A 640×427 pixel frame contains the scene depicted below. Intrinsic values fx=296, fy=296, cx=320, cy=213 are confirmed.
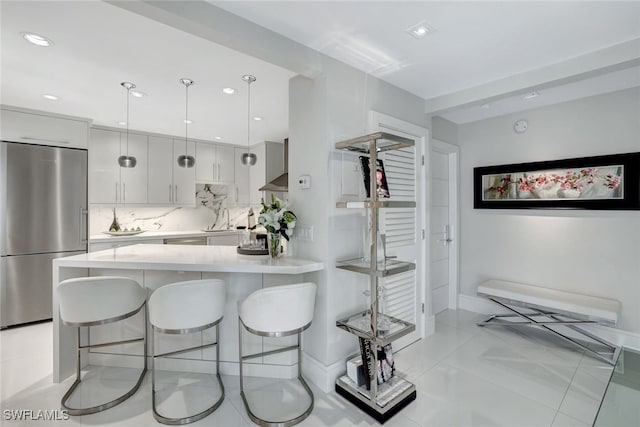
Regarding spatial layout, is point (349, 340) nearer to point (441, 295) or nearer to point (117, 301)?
point (117, 301)

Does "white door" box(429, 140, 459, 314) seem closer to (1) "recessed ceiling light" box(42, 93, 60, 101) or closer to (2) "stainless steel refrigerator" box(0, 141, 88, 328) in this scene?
(1) "recessed ceiling light" box(42, 93, 60, 101)

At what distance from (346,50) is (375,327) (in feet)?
6.52

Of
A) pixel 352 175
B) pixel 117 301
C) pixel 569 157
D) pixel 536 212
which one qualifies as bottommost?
pixel 117 301

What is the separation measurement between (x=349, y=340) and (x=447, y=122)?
293 centimetres

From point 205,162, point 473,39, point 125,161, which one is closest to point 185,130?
point 205,162

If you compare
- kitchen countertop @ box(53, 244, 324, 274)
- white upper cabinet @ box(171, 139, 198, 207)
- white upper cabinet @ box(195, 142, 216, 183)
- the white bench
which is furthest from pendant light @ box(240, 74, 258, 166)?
the white bench

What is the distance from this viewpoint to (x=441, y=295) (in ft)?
13.0

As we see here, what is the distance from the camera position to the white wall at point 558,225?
110 inches

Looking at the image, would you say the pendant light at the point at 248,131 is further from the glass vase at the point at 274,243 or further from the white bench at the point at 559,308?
the white bench at the point at 559,308

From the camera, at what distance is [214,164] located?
17.2ft

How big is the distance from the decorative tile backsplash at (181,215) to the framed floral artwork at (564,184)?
4.12m

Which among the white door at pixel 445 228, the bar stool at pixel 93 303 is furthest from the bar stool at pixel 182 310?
the white door at pixel 445 228

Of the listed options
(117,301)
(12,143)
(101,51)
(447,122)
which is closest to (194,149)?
(12,143)

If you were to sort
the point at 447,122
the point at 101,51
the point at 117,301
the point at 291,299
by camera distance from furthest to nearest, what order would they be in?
the point at 447,122 → the point at 101,51 → the point at 117,301 → the point at 291,299
